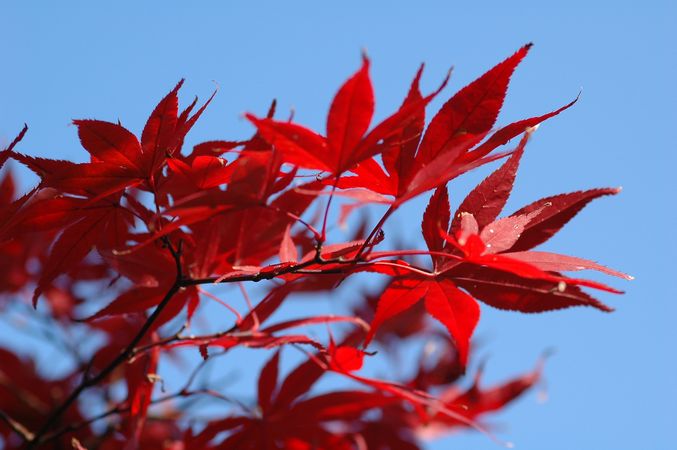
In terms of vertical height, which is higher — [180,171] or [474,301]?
[180,171]

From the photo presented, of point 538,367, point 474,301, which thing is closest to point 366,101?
point 474,301

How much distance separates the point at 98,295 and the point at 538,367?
1.00 meters

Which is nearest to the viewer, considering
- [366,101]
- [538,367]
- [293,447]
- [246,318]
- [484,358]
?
[366,101]

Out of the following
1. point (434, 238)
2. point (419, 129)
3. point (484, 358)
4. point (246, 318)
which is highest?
point (419, 129)

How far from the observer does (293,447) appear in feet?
3.66

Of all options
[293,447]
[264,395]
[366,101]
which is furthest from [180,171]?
[293,447]

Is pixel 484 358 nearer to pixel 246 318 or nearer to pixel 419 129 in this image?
pixel 246 318

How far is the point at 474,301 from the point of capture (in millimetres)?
727

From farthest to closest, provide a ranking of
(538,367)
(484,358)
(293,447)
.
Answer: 1. (538,367)
2. (484,358)
3. (293,447)

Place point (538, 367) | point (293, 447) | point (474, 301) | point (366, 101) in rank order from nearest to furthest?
point (366, 101) → point (474, 301) → point (293, 447) → point (538, 367)

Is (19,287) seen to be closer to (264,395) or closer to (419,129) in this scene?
(264,395)

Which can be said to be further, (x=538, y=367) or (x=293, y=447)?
(x=538, y=367)

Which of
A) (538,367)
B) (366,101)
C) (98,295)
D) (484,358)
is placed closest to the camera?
(366,101)

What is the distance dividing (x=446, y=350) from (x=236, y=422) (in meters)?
0.80
